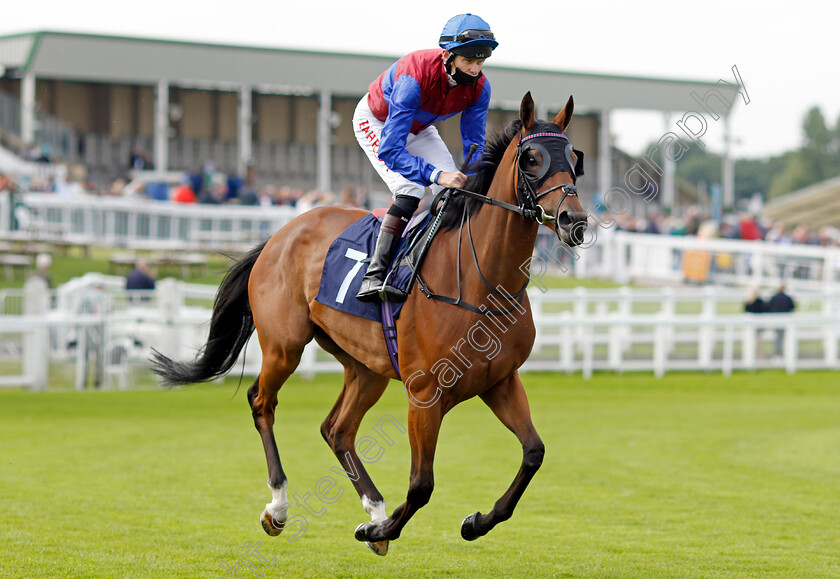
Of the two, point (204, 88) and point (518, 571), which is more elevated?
→ point (204, 88)

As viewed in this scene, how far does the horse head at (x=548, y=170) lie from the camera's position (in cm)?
376

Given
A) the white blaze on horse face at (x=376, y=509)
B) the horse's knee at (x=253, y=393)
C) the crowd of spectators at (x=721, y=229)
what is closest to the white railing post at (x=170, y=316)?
the horse's knee at (x=253, y=393)

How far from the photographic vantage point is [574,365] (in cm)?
1324

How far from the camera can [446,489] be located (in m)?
6.84

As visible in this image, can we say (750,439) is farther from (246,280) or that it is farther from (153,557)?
(153,557)

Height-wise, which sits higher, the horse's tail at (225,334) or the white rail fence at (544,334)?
the horse's tail at (225,334)

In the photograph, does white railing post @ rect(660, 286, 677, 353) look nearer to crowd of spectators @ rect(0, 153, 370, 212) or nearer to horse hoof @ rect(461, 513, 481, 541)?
crowd of spectators @ rect(0, 153, 370, 212)

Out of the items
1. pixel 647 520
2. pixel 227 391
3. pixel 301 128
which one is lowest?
pixel 227 391

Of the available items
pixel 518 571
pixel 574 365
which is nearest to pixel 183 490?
pixel 518 571

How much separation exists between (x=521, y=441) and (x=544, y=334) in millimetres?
8848

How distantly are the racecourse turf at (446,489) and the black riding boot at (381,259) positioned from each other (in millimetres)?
1324

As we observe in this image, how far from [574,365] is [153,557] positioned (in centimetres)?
906

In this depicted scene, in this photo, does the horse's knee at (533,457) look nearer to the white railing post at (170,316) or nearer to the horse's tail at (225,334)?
the horse's tail at (225,334)

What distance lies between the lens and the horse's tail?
5.75 metres
